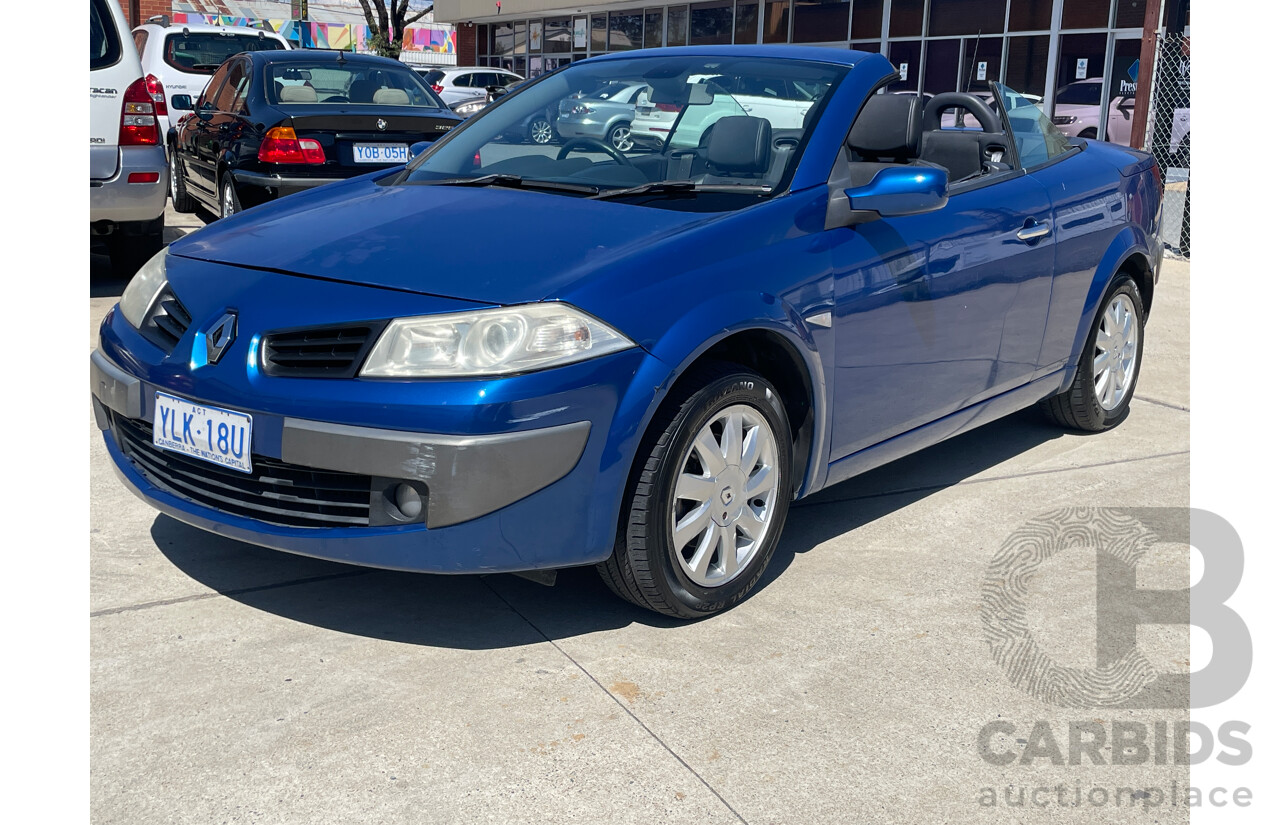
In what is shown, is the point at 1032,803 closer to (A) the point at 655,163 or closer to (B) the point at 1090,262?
(A) the point at 655,163

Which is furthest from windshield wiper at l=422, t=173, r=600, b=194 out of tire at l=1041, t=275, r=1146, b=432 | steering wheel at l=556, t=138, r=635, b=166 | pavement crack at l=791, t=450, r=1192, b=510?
tire at l=1041, t=275, r=1146, b=432

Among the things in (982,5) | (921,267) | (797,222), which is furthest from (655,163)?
(982,5)

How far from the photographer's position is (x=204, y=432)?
3.07 metres

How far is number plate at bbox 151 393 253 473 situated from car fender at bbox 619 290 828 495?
0.95 meters

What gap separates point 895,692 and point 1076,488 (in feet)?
6.46

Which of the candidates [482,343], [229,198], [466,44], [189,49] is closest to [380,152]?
[229,198]

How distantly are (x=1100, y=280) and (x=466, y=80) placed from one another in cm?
2074

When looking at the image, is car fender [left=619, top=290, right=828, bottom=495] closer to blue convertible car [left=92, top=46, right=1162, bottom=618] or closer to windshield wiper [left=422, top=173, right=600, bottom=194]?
blue convertible car [left=92, top=46, right=1162, bottom=618]

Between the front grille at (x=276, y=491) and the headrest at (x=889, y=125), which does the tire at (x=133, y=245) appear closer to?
the front grille at (x=276, y=491)

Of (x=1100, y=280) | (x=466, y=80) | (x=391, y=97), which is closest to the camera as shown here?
(x=1100, y=280)

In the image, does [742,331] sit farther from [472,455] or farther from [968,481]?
[968,481]

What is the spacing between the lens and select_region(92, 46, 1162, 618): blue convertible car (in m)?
2.91

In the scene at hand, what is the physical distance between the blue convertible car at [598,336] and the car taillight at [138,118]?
3.59 m

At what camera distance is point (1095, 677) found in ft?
10.5
